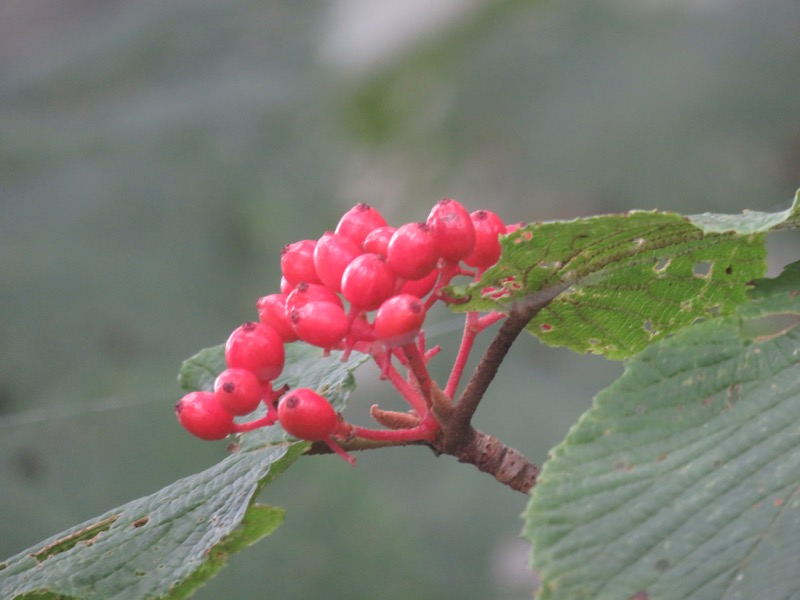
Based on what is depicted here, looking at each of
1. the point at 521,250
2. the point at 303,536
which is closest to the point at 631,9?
the point at 303,536

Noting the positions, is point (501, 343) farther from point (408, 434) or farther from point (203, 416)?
Answer: point (203, 416)

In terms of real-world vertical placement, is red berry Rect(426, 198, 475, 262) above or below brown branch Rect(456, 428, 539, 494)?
above

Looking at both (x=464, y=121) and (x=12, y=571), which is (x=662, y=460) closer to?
(x=12, y=571)

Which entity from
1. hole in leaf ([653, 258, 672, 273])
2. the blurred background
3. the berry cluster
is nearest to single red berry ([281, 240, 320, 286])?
→ the berry cluster

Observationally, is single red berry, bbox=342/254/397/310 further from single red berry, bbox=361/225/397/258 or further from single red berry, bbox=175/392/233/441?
single red berry, bbox=175/392/233/441

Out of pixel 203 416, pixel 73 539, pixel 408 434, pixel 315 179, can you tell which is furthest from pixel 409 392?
pixel 315 179
